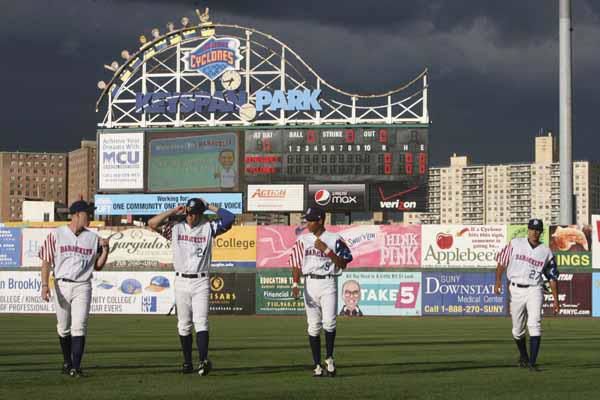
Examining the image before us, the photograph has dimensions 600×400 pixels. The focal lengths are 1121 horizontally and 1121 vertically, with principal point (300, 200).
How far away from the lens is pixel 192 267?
494 inches

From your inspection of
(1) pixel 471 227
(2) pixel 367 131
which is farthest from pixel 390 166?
(1) pixel 471 227

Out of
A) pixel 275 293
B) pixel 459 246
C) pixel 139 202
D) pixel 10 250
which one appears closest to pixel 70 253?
pixel 275 293

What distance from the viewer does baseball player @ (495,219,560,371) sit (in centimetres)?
1406

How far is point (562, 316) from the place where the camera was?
143 ft

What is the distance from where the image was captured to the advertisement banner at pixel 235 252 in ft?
152

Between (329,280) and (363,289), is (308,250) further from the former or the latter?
(363,289)

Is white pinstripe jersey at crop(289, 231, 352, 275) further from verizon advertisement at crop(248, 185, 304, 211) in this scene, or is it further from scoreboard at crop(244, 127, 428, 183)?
verizon advertisement at crop(248, 185, 304, 211)

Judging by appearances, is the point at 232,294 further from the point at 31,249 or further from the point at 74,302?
the point at 74,302

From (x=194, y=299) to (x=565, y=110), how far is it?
1401 inches

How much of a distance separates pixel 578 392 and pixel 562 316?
A: 1314 inches

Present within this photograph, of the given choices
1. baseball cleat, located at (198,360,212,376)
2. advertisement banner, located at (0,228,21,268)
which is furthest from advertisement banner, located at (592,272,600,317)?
baseball cleat, located at (198,360,212,376)

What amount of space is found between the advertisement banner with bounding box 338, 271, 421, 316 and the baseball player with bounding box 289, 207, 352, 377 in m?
31.3

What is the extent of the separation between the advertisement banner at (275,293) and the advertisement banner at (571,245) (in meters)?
10.6

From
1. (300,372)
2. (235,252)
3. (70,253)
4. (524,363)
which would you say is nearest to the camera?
(70,253)
